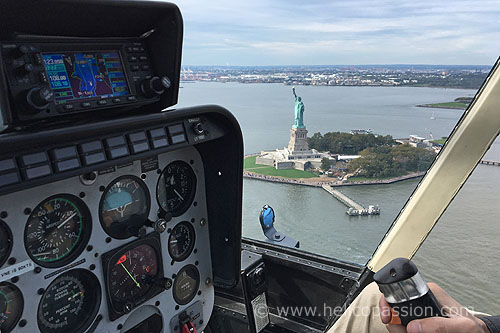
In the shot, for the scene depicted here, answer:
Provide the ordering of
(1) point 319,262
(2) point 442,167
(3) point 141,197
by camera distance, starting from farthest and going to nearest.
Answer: (1) point 319,262
(2) point 442,167
(3) point 141,197

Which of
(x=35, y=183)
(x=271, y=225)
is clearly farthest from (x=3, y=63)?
(x=271, y=225)

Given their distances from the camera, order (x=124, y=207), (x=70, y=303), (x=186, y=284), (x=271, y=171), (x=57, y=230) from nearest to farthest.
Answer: (x=57, y=230)
(x=70, y=303)
(x=124, y=207)
(x=186, y=284)
(x=271, y=171)

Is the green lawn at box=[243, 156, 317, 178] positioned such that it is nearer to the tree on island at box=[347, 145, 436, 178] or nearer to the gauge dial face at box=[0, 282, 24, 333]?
the tree on island at box=[347, 145, 436, 178]

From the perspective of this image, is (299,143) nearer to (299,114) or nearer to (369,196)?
(299,114)

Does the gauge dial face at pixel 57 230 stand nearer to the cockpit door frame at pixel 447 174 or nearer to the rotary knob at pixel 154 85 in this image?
the rotary knob at pixel 154 85

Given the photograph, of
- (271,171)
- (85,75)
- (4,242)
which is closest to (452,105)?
(271,171)

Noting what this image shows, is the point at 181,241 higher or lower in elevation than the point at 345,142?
lower

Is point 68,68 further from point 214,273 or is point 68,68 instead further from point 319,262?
point 319,262
